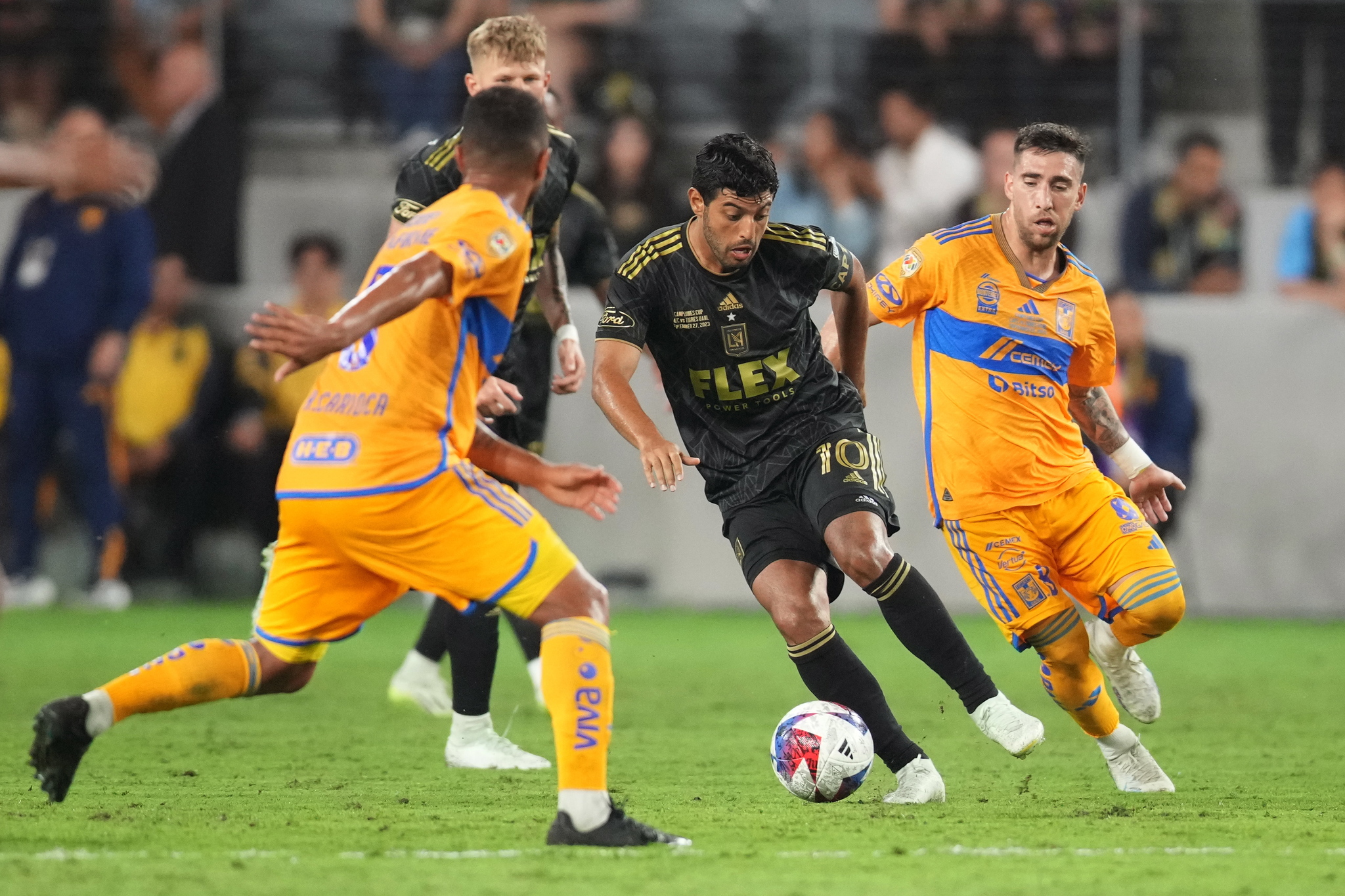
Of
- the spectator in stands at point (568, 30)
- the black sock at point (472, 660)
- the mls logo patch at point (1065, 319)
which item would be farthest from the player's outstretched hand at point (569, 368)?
the spectator in stands at point (568, 30)

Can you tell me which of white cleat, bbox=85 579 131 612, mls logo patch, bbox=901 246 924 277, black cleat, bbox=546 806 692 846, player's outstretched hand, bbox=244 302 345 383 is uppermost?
player's outstretched hand, bbox=244 302 345 383

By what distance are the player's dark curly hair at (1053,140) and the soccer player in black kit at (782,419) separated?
0.76 m

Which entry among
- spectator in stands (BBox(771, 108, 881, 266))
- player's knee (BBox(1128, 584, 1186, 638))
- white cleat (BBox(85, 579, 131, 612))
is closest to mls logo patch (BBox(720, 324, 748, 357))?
player's knee (BBox(1128, 584, 1186, 638))

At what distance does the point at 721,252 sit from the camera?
604 cm

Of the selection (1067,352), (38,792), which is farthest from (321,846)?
(1067,352)

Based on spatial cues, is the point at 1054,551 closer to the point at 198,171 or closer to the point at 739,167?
the point at 739,167

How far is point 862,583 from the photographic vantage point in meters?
5.84

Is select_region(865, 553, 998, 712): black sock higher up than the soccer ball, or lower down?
higher up

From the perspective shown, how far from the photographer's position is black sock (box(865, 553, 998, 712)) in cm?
586

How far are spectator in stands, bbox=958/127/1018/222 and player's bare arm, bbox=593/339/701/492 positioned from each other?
7.16 m

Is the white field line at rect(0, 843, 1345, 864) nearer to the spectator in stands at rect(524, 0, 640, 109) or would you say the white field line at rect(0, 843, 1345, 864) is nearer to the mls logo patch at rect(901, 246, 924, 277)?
the mls logo patch at rect(901, 246, 924, 277)

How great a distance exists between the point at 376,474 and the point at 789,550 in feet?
6.14

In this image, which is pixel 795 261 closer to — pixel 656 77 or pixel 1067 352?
pixel 1067 352

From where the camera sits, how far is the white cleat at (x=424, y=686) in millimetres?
8211
